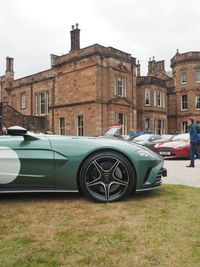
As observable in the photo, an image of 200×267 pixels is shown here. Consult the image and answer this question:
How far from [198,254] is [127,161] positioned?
1.71 metres

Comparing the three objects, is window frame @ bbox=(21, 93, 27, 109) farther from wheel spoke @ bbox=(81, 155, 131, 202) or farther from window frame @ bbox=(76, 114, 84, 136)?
wheel spoke @ bbox=(81, 155, 131, 202)

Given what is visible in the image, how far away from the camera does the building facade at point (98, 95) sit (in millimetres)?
24859

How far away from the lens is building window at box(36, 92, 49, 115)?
32219mm

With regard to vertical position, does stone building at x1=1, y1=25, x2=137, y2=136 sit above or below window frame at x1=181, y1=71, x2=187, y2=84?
below

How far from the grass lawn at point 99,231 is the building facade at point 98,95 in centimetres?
2052

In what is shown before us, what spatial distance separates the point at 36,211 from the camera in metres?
3.15

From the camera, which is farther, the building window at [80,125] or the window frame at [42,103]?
the window frame at [42,103]

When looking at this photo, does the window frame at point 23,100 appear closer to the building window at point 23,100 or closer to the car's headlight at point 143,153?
the building window at point 23,100

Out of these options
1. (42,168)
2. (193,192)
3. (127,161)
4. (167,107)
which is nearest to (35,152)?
(42,168)

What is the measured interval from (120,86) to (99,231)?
25.0 metres

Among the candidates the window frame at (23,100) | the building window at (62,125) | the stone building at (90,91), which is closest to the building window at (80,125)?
the stone building at (90,91)

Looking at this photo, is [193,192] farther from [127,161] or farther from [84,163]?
[84,163]

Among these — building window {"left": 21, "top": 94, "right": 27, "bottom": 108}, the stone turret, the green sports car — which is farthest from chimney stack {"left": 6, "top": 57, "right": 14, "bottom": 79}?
the green sports car

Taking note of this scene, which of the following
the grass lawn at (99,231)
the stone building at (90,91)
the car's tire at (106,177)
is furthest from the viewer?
the stone building at (90,91)
